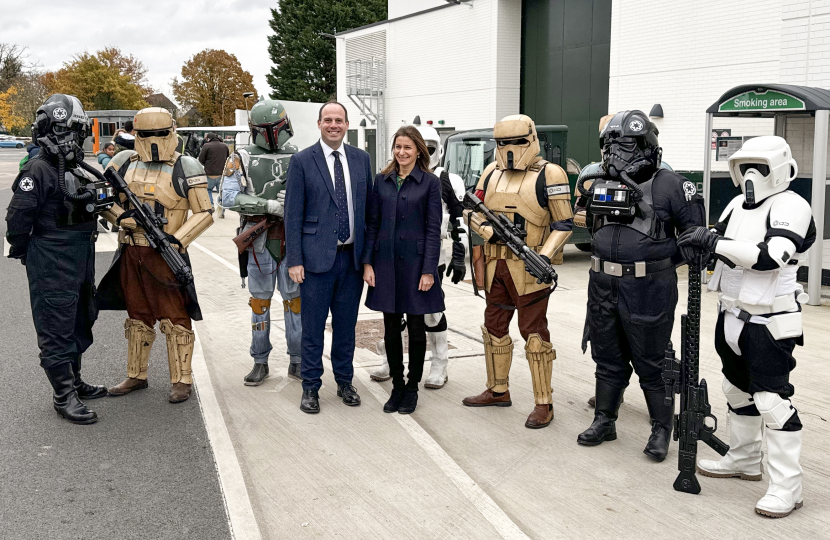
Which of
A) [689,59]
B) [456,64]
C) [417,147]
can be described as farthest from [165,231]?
[456,64]

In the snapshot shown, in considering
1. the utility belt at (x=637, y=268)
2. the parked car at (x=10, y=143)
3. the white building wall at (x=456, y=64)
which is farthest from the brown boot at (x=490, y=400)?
the parked car at (x=10, y=143)

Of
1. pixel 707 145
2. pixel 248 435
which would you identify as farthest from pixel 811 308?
pixel 248 435

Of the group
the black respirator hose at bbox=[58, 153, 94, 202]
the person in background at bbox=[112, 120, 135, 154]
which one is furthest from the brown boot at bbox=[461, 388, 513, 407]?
the person in background at bbox=[112, 120, 135, 154]

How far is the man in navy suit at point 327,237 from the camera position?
18.5 feet

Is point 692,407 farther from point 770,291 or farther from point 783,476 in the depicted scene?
point 770,291

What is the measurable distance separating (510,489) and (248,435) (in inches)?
72.5

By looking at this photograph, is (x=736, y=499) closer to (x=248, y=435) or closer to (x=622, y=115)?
(x=622, y=115)

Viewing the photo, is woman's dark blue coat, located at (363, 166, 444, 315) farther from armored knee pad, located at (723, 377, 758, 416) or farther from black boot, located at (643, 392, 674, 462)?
armored knee pad, located at (723, 377, 758, 416)

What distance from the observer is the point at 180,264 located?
Result: 561 centimetres

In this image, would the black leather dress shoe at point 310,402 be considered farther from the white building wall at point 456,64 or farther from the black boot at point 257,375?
the white building wall at point 456,64

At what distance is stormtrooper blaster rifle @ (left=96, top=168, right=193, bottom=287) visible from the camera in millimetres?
5617

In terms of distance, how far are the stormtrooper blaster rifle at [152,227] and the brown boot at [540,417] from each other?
8.51 ft

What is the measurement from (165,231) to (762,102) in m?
7.68

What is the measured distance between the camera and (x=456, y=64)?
24531mm
